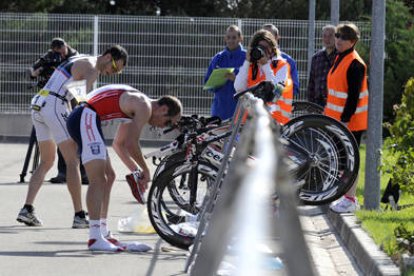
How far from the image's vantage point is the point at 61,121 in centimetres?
1130

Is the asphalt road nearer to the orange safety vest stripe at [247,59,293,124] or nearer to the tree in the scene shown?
the orange safety vest stripe at [247,59,293,124]

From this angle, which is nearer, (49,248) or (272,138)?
(272,138)

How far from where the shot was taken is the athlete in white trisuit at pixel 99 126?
9570 mm

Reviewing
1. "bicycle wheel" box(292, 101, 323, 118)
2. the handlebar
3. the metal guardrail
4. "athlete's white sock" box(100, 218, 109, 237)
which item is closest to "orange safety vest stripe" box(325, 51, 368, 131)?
"bicycle wheel" box(292, 101, 323, 118)

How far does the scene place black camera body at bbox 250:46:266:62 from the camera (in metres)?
10.8

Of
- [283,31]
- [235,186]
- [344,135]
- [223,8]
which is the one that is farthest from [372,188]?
[223,8]

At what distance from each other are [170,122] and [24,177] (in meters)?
7.02

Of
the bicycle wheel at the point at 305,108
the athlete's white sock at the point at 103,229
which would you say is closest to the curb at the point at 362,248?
the bicycle wheel at the point at 305,108

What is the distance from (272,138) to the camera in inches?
165

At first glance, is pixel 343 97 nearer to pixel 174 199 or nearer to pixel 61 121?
pixel 174 199

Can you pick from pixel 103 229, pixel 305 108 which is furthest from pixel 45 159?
pixel 305 108

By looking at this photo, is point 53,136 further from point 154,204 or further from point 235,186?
point 235,186

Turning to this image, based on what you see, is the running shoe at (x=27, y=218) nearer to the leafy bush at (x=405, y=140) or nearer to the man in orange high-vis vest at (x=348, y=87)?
the man in orange high-vis vest at (x=348, y=87)

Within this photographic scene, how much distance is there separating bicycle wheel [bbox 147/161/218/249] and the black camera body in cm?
154
